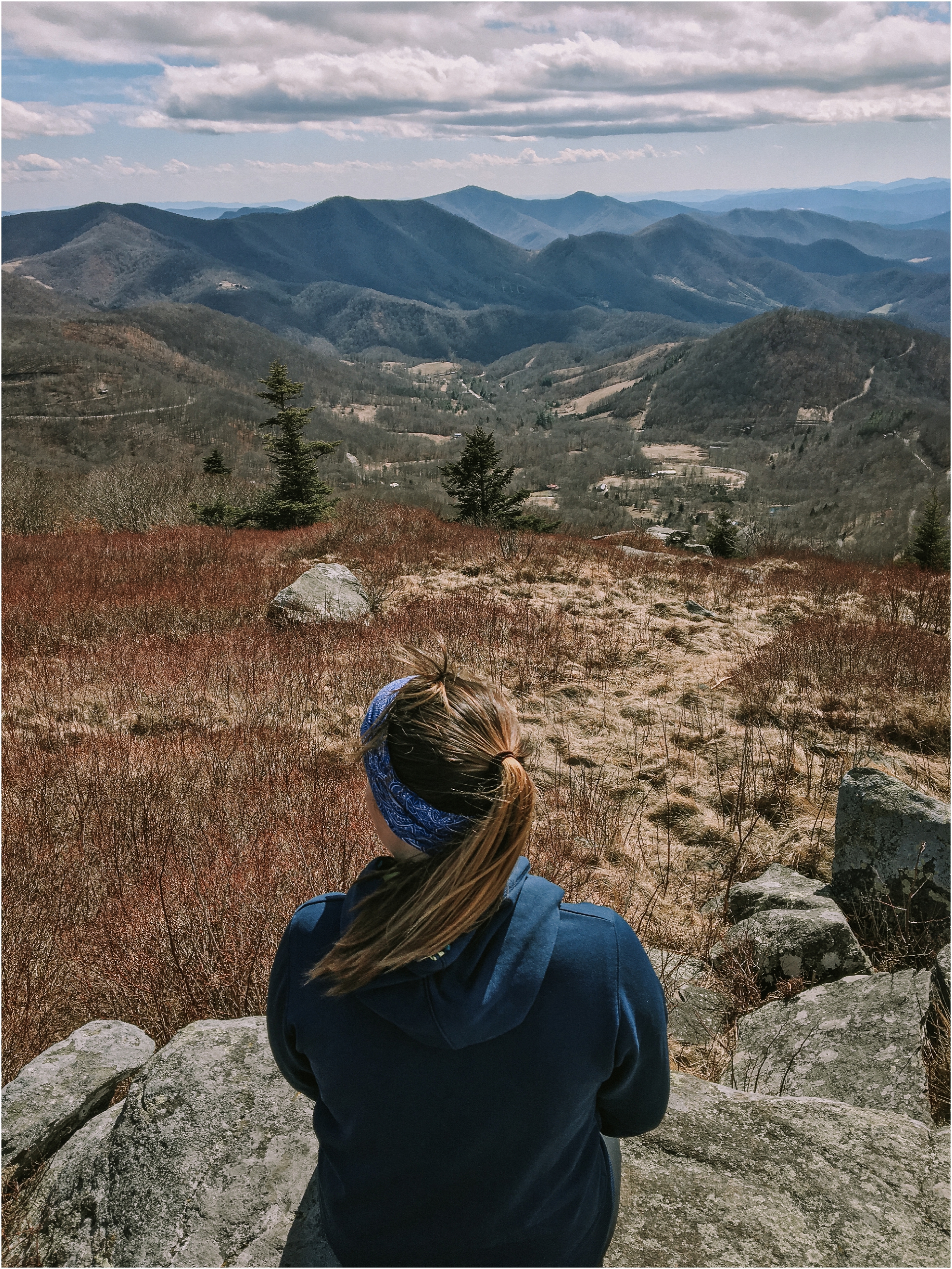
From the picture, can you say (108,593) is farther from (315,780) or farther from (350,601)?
(315,780)

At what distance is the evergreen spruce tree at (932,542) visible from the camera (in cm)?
2050

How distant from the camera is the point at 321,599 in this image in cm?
1044

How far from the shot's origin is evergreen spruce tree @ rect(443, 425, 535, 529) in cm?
2255

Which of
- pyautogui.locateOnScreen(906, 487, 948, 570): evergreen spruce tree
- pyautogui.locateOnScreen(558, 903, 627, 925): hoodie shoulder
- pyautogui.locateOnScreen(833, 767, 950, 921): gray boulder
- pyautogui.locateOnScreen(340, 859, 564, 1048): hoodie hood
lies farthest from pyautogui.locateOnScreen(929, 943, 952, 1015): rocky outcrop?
pyautogui.locateOnScreen(906, 487, 948, 570): evergreen spruce tree

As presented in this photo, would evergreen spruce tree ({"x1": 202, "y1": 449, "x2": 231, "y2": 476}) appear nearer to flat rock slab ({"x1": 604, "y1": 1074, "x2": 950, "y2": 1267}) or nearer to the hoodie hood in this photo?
flat rock slab ({"x1": 604, "y1": 1074, "x2": 950, "y2": 1267})

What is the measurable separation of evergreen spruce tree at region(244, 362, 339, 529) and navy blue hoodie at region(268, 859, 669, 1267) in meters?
19.7

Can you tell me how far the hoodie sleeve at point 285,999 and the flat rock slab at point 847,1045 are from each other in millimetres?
2113

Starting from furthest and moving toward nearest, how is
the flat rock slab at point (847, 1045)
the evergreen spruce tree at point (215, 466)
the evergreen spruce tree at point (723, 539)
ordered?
1. the evergreen spruce tree at point (215, 466)
2. the evergreen spruce tree at point (723, 539)
3. the flat rock slab at point (847, 1045)

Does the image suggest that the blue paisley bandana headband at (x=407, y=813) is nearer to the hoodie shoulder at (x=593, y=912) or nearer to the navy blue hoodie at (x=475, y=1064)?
the navy blue hoodie at (x=475, y=1064)

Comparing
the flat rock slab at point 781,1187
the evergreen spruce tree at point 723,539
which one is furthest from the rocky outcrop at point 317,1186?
the evergreen spruce tree at point 723,539

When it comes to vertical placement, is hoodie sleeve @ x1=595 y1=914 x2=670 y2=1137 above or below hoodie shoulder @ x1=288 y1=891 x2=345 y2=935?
below

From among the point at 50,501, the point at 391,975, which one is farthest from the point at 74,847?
the point at 50,501

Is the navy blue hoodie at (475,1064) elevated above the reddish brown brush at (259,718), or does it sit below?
above

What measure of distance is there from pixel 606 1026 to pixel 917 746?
23.2ft
